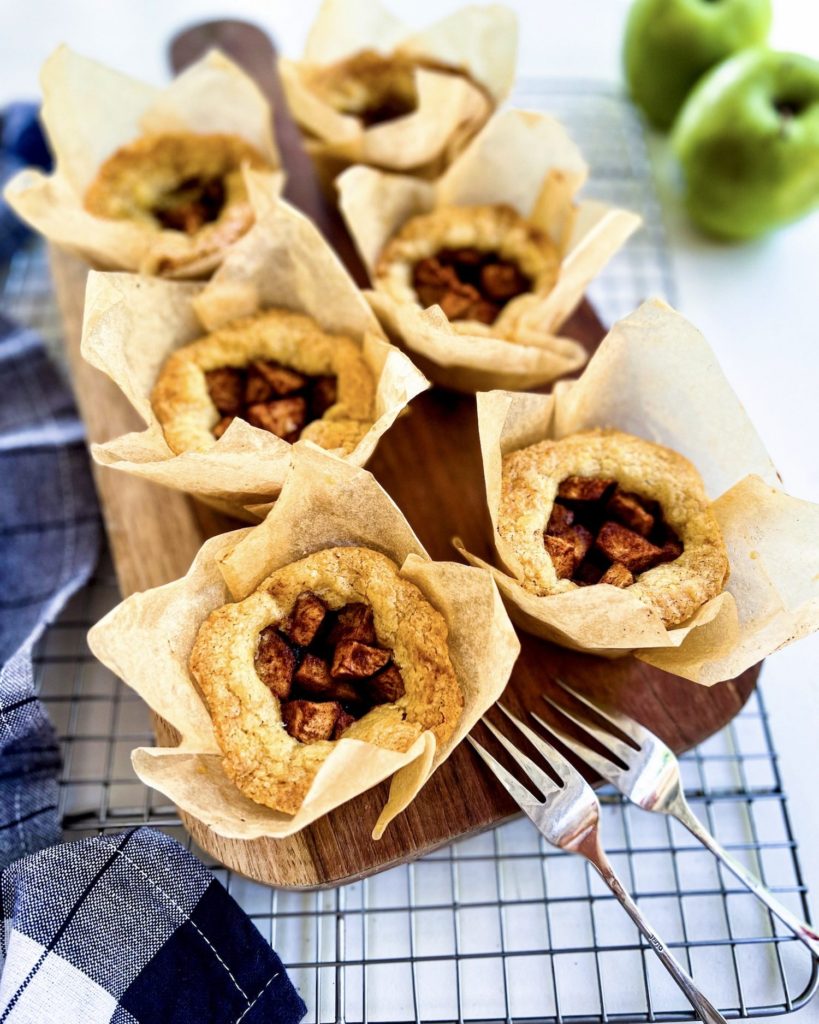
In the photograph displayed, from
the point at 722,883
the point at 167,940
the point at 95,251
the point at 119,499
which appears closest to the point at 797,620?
the point at 722,883

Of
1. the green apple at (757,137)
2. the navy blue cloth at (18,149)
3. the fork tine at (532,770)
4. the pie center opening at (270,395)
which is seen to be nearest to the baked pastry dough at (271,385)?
the pie center opening at (270,395)

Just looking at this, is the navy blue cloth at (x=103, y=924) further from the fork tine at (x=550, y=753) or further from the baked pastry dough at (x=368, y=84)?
the baked pastry dough at (x=368, y=84)

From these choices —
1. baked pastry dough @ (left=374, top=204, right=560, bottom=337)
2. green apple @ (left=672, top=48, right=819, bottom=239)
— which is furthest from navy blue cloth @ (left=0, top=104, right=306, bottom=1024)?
green apple @ (left=672, top=48, right=819, bottom=239)

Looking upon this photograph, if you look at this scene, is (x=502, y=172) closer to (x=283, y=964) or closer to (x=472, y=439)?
(x=472, y=439)

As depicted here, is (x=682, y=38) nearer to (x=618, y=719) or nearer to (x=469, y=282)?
(x=469, y=282)

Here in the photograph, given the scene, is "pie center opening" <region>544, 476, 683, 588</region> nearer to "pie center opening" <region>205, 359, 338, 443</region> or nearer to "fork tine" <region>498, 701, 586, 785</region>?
"fork tine" <region>498, 701, 586, 785</region>

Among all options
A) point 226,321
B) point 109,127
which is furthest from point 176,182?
point 226,321
